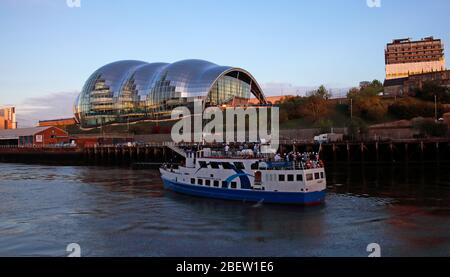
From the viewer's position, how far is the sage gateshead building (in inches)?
4619

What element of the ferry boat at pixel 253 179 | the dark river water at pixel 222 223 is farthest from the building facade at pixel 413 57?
the ferry boat at pixel 253 179

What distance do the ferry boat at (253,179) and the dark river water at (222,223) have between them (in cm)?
91

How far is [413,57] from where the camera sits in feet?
599

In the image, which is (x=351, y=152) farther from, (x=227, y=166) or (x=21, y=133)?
(x=21, y=133)

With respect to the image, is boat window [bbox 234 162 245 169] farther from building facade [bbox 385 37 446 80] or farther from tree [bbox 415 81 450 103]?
building facade [bbox 385 37 446 80]

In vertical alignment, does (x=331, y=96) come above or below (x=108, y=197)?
above

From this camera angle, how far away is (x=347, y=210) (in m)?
29.6

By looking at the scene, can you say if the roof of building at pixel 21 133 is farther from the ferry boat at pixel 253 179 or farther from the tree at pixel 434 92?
the tree at pixel 434 92

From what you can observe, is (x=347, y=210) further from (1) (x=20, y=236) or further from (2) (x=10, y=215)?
(2) (x=10, y=215)

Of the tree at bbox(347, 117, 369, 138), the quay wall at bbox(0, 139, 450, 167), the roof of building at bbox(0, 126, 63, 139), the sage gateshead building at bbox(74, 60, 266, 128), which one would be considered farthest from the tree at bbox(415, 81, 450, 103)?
the roof of building at bbox(0, 126, 63, 139)

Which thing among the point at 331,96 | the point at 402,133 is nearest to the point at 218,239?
the point at 402,133

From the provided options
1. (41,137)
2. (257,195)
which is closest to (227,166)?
(257,195)

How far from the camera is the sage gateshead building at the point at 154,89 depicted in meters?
117

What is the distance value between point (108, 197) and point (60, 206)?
15.7 ft
